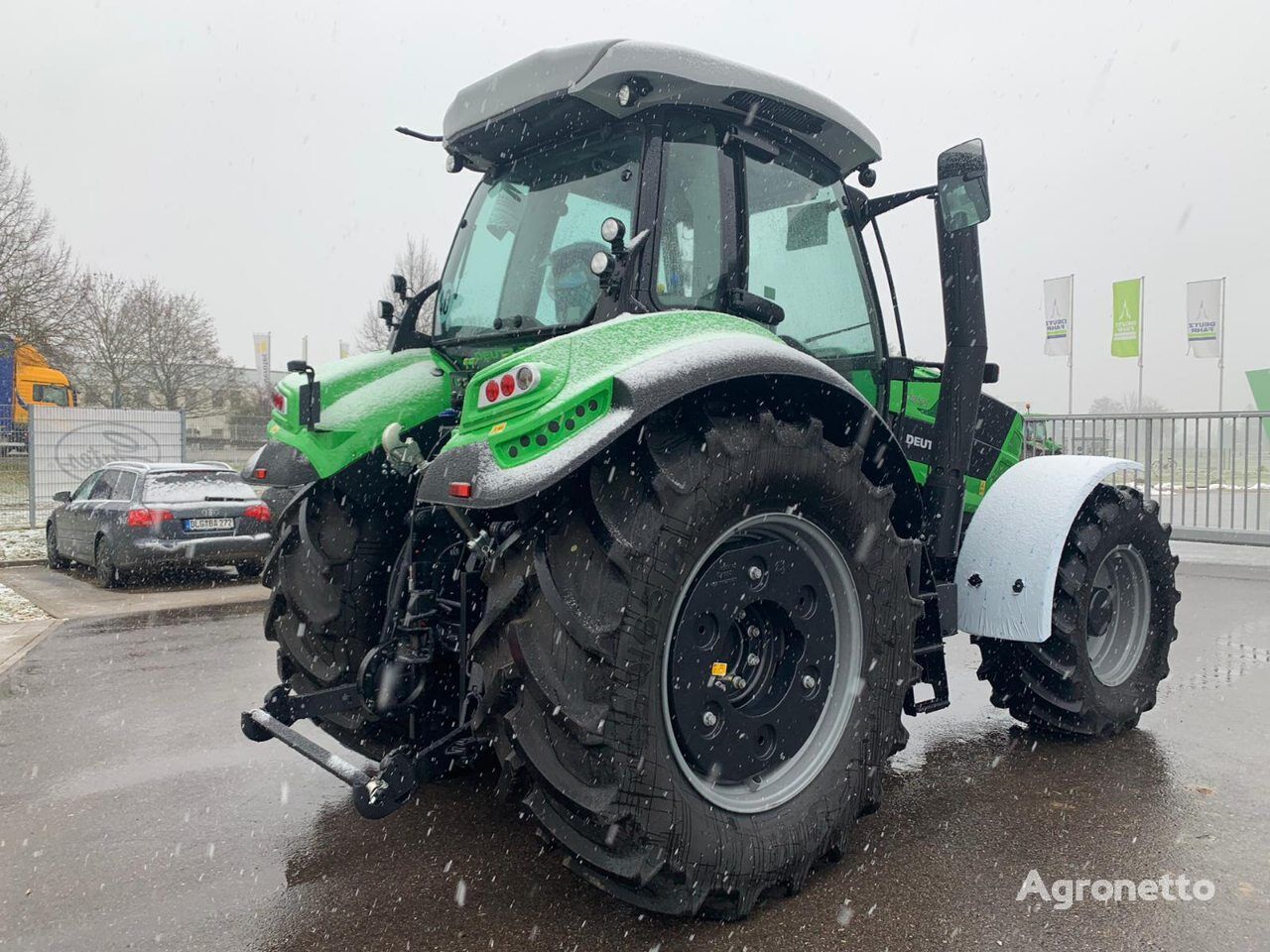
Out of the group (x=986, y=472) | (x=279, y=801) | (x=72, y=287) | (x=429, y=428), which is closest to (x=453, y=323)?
(x=429, y=428)

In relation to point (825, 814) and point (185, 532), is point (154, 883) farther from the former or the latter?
point (185, 532)

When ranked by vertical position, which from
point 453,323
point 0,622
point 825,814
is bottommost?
point 0,622

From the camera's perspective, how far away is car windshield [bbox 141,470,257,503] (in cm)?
1016

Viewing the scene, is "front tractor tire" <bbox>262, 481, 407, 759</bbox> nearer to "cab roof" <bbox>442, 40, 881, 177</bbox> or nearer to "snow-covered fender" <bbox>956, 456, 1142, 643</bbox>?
"cab roof" <bbox>442, 40, 881, 177</bbox>

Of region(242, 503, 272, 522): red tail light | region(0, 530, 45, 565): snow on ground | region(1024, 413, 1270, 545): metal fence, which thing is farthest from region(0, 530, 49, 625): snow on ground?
region(1024, 413, 1270, 545): metal fence

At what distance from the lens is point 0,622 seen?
771 cm

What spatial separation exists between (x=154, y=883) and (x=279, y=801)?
696 mm

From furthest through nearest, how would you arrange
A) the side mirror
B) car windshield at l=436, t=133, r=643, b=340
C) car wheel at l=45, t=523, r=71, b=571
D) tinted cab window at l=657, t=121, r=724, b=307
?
car wheel at l=45, t=523, r=71, b=571 < the side mirror < car windshield at l=436, t=133, r=643, b=340 < tinted cab window at l=657, t=121, r=724, b=307

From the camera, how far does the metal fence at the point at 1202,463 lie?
1052 centimetres

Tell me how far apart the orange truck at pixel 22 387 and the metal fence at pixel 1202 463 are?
52.8 ft

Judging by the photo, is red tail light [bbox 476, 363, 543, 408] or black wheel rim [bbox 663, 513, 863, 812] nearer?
red tail light [bbox 476, 363, 543, 408]

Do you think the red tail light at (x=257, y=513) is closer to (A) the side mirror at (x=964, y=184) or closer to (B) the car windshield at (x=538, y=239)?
(B) the car windshield at (x=538, y=239)

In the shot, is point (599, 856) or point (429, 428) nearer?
point (599, 856)

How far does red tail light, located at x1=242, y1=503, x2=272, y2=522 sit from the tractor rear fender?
892cm
